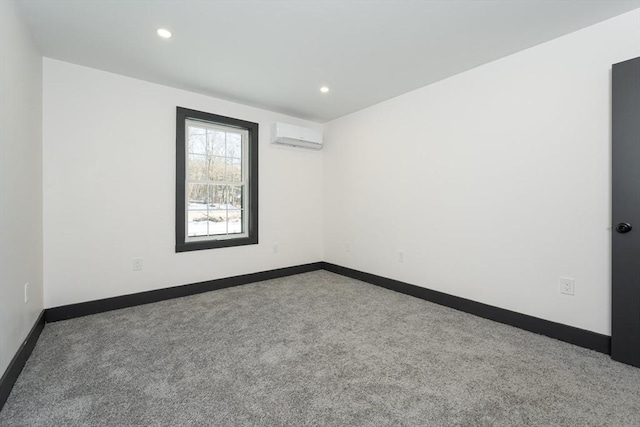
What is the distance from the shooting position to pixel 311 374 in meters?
1.81

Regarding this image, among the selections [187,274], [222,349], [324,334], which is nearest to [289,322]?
[324,334]

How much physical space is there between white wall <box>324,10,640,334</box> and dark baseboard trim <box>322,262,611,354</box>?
0.06 m

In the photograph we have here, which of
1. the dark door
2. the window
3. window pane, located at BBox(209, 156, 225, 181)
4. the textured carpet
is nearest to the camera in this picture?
the textured carpet

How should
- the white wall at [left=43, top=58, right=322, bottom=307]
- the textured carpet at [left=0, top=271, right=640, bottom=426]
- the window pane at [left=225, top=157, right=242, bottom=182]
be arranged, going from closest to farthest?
the textured carpet at [left=0, top=271, right=640, bottom=426]
the white wall at [left=43, top=58, right=322, bottom=307]
the window pane at [left=225, top=157, right=242, bottom=182]

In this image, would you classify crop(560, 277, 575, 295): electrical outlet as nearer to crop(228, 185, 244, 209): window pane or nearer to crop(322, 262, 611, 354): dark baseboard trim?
crop(322, 262, 611, 354): dark baseboard trim

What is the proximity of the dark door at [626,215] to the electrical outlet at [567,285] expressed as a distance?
0.25m

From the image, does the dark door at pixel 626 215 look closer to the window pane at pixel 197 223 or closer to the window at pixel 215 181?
the window at pixel 215 181

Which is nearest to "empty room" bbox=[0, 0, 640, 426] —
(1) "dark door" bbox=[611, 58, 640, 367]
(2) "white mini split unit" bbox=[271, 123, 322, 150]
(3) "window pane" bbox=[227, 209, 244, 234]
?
(1) "dark door" bbox=[611, 58, 640, 367]

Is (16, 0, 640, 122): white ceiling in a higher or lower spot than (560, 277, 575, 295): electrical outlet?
higher

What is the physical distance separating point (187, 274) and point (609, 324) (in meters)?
3.91

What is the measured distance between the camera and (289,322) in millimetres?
2623

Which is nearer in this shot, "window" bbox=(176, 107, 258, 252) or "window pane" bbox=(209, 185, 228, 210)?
"window" bbox=(176, 107, 258, 252)

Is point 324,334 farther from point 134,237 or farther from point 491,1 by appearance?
point 491,1

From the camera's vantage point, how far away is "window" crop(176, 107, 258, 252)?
3.36 m
